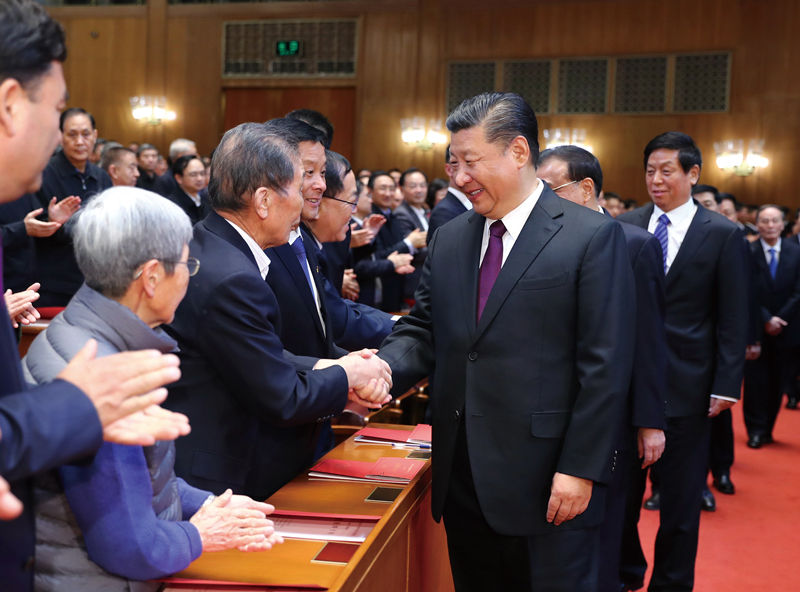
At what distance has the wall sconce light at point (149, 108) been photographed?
13.5m

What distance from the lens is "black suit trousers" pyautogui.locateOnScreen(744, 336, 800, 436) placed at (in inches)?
233

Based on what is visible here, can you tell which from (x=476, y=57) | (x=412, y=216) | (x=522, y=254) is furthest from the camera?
(x=476, y=57)

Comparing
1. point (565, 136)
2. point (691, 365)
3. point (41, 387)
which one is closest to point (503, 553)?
point (41, 387)

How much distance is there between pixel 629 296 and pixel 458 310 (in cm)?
46

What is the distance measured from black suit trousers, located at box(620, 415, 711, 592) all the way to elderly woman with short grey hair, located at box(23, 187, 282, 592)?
2175 millimetres

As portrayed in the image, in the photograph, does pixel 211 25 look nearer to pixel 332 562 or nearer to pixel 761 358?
pixel 761 358

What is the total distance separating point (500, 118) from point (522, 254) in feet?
1.30

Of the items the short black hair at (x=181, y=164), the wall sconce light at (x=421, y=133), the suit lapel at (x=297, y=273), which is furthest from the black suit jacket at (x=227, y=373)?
the wall sconce light at (x=421, y=133)

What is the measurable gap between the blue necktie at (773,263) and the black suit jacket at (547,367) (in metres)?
5.31

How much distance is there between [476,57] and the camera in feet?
40.8

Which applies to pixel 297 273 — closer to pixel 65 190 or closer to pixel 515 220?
pixel 515 220

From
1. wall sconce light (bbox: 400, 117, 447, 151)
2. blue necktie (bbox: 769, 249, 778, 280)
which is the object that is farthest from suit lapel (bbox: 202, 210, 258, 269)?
wall sconce light (bbox: 400, 117, 447, 151)

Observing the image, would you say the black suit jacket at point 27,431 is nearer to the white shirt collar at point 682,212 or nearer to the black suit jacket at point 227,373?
the black suit jacket at point 227,373

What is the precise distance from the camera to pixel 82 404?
1.10m
